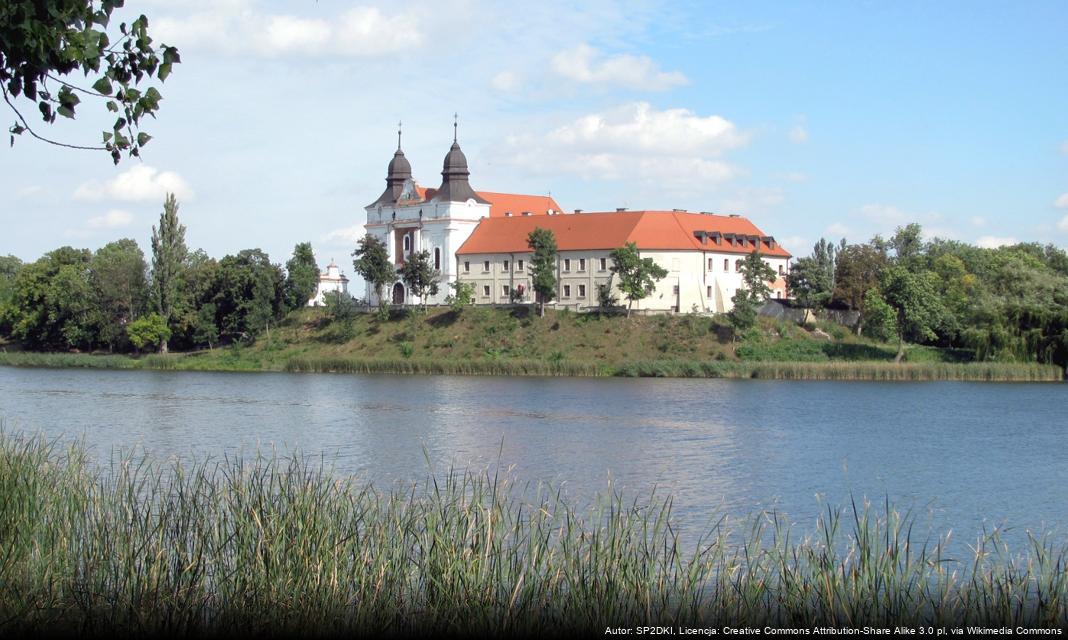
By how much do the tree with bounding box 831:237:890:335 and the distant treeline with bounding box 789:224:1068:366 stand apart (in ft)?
0.21

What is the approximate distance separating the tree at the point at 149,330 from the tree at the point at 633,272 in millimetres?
28883

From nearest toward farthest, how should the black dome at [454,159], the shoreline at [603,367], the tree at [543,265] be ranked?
the shoreline at [603,367] → the tree at [543,265] → the black dome at [454,159]

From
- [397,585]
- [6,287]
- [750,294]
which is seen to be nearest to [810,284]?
[750,294]

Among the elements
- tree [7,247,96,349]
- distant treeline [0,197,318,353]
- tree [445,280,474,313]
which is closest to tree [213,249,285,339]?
distant treeline [0,197,318,353]

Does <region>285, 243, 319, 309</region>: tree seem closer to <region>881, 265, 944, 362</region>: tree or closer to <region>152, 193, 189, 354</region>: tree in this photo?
<region>152, 193, 189, 354</region>: tree

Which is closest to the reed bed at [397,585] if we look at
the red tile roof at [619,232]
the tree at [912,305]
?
the tree at [912,305]

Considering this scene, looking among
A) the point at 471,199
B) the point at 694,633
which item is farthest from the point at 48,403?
the point at 471,199

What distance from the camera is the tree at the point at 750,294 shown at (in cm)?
6688

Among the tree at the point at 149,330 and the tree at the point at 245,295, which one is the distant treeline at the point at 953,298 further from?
the tree at the point at 149,330

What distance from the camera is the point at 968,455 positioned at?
2806 cm

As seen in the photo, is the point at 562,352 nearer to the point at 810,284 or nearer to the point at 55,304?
the point at 810,284

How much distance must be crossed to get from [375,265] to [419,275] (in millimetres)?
3341

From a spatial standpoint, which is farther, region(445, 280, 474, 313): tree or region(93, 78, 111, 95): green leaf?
region(445, 280, 474, 313): tree

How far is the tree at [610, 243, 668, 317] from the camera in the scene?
72.6m
